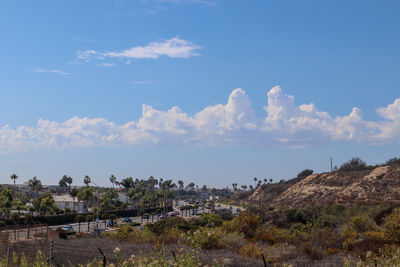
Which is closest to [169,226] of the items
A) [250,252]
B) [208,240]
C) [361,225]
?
[208,240]

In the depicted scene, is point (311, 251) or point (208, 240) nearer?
point (311, 251)

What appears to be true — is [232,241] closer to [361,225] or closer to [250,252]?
[250,252]

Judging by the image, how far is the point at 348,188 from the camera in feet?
278

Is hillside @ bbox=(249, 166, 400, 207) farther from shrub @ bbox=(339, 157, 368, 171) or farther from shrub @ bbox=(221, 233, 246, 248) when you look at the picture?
shrub @ bbox=(221, 233, 246, 248)

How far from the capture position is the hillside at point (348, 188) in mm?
74000

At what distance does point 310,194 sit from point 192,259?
290 feet

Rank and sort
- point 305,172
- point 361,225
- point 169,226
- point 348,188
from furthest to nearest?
point 305,172 < point 348,188 < point 361,225 < point 169,226

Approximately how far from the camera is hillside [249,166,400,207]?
7400 centimetres

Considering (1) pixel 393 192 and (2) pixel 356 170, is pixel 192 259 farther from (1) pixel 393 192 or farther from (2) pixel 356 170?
(2) pixel 356 170

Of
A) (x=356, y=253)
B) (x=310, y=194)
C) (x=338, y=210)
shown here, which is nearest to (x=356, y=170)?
(x=310, y=194)

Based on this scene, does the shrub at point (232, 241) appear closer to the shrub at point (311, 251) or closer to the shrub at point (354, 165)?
the shrub at point (311, 251)

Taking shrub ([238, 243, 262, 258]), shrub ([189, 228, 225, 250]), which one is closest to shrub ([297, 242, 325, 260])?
shrub ([238, 243, 262, 258])

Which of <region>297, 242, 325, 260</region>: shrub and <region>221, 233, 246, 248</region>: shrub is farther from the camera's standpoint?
<region>221, 233, 246, 248</region>: shrub

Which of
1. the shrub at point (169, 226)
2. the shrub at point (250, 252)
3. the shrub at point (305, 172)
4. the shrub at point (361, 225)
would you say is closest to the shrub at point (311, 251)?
the shrub at point (250, 252)
